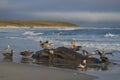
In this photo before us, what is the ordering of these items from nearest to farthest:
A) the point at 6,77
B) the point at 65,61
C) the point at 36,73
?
the point at 6,77, the point at 36,73, the point at 65,61

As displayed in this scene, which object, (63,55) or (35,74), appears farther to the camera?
(63,55)

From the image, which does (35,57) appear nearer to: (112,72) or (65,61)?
(65,61)

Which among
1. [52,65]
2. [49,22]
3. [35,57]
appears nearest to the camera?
[52,65]

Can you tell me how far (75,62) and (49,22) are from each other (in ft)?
510

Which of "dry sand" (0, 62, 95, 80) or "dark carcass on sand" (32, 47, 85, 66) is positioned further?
"dark carcass on sand" (32, 47, 85, 66)

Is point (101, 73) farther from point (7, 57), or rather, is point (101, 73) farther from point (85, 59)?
point (7, 57)

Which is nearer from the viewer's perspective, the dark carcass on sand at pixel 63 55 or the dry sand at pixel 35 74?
the dry sand at pixel 35 74

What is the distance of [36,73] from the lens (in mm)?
15133

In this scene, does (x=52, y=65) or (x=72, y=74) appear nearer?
(x=72, y=74)

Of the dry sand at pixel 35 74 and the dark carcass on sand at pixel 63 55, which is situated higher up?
the dark carcass on sand at pixel 63 55

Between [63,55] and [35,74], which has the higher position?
[63,55]

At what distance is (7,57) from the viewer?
69.9 feet

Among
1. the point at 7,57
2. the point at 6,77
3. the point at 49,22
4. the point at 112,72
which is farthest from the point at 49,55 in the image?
the point at 49,22

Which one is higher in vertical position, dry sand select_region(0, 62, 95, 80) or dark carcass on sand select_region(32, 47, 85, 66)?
dark carcass on sand select_region(32, 47, 85, 66)
